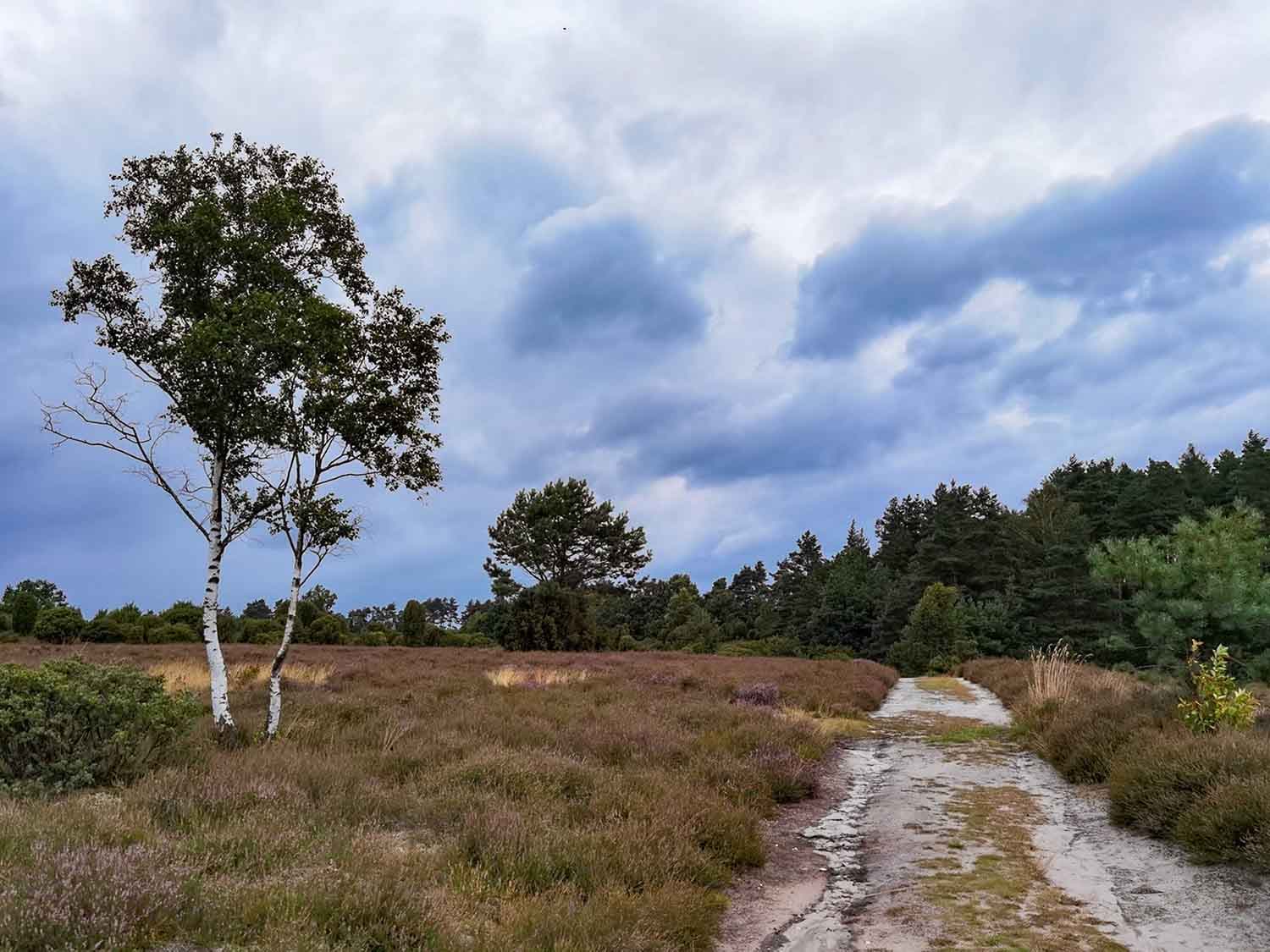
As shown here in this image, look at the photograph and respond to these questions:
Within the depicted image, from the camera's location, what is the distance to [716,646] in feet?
175

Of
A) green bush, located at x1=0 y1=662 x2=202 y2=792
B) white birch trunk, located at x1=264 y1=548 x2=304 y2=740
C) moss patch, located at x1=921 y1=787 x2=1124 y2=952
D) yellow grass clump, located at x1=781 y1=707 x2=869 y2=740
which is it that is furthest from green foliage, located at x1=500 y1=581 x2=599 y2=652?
moss patch, located at x1=921 y1=787 x2=1124 y2=952

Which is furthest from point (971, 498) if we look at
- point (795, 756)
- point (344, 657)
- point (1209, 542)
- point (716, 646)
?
point (795, 756)

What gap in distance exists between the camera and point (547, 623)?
41125mm

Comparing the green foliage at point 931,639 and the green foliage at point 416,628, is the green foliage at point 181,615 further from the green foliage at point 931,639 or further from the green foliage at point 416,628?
the green foliage at point 931,639

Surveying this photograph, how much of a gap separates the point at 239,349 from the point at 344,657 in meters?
20.2

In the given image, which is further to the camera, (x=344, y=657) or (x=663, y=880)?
(x=344, y=657)

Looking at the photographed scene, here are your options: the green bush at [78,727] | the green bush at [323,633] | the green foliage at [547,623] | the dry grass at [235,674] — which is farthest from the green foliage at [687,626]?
the green bush at [78,727]

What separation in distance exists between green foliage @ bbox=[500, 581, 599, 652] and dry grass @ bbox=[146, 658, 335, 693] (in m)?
19.0

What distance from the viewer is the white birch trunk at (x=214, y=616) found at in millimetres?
10758

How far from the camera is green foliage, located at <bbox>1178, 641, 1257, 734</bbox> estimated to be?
9500 mm

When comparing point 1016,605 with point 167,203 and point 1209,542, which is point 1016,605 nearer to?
point 1209,542

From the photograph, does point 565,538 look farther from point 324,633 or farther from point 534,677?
point 534,677

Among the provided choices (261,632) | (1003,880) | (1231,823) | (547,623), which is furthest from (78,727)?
(261,632)

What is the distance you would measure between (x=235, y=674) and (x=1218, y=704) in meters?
21.2
